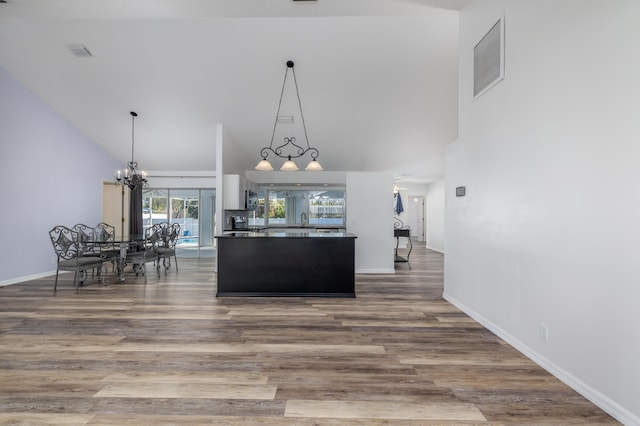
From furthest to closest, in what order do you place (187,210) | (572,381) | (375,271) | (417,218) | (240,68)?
(417,218) → (187,210) → (375,271) → (240,68) → (572,381)

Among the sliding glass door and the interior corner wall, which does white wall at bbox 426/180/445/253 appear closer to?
the sliding glass door

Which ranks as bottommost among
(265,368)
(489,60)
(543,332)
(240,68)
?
(265,368)

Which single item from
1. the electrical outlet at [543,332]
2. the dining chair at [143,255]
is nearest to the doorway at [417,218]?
the dining chair at [143,255]

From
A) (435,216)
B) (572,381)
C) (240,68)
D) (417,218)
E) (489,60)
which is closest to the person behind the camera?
(572,381)

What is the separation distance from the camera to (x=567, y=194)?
2.45 m

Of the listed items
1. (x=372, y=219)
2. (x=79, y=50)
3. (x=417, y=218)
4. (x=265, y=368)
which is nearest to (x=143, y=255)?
(x=79, y=50)

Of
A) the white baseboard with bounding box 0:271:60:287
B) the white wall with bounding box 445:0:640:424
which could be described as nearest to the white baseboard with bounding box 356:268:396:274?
the white wall with bounding box 445:0:640:424

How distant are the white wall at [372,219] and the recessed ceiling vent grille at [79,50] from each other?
4956 mm

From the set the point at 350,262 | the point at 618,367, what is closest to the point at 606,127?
the point at 618,367

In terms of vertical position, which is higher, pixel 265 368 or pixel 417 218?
pixel 417 218

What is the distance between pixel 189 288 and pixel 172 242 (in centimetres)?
281

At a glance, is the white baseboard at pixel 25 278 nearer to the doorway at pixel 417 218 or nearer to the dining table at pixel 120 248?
the dining table at pixel 120 248

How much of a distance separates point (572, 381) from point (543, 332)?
1.31 feet

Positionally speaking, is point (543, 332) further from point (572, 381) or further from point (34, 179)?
point (34, 179)
